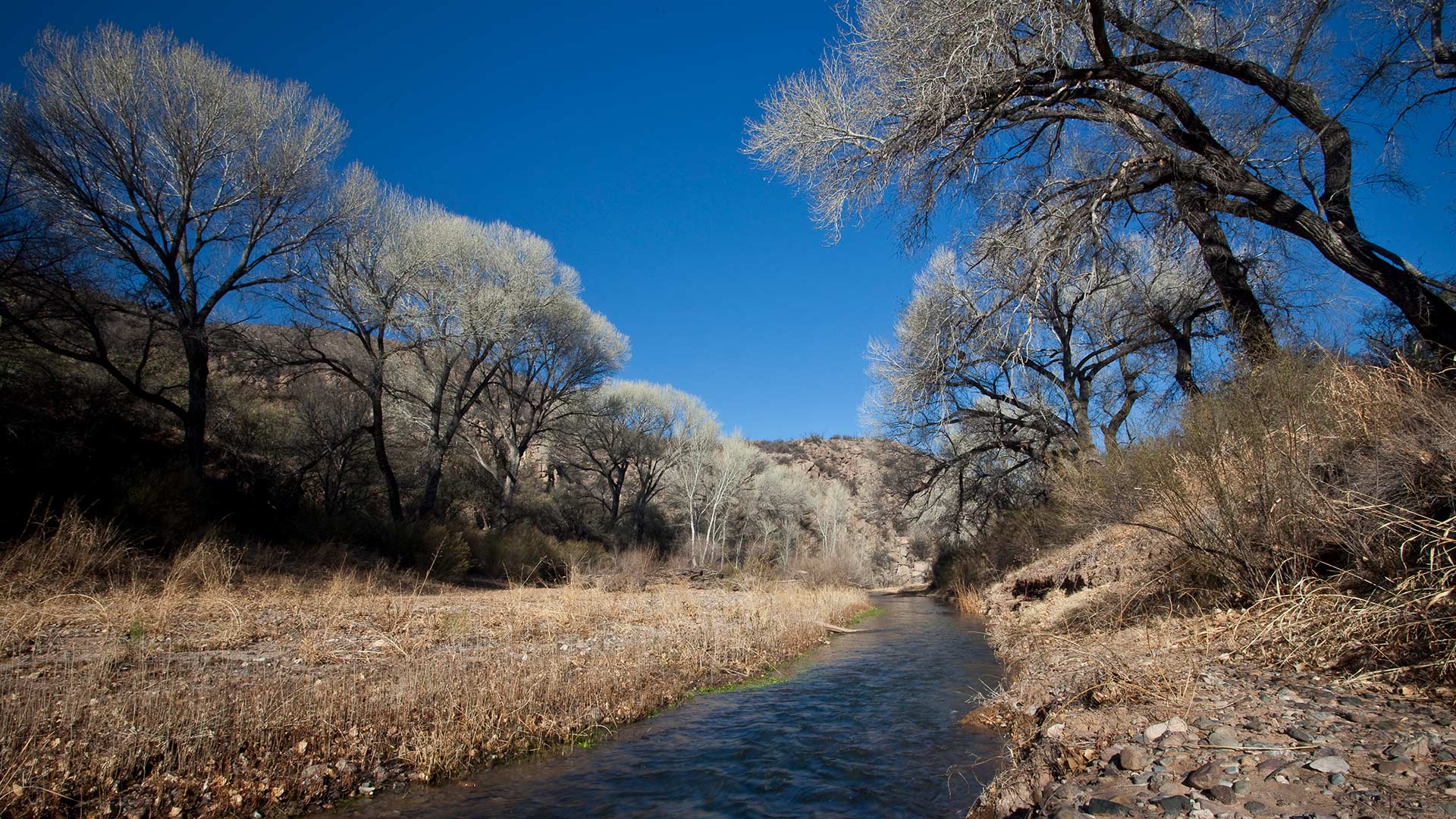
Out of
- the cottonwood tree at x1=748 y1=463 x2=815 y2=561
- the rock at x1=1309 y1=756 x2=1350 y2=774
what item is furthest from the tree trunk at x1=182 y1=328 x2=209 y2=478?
the cottonwood tree at x1=748 y1=463 x2=815 y2=561

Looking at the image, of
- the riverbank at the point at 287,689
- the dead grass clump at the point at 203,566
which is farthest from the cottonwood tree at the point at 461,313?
the riverbank at the point at 287,689

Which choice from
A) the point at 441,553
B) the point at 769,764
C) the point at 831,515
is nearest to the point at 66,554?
the point at 441,553

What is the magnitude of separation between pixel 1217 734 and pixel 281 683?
6.47 m

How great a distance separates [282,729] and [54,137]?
14.4 metres

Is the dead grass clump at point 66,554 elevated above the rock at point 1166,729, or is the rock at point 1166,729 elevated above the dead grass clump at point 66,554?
the dead grass clump at point 66,554

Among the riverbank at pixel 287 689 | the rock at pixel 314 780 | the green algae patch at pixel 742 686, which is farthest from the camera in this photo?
the green algae patch at pixel 742 686

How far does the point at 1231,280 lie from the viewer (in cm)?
745

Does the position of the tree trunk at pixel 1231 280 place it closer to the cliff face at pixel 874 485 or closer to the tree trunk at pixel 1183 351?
the tree trunk at pixel 1183 351

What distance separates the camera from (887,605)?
2619 centimetres

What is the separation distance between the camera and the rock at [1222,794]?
98.4 inches

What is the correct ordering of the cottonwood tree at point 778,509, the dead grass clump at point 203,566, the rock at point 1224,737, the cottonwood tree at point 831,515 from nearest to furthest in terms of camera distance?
the rock at point 1224,737, the dead grass clump at point 203,566, the cottonwood tree at point 778,509, the cottonwood tree at point 831,515

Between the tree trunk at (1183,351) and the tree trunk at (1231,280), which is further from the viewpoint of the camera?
the tree trunk at (1183,351)

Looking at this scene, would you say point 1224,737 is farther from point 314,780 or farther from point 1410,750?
point 314,780

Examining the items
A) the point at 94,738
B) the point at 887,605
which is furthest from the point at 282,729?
the point at 887,605
